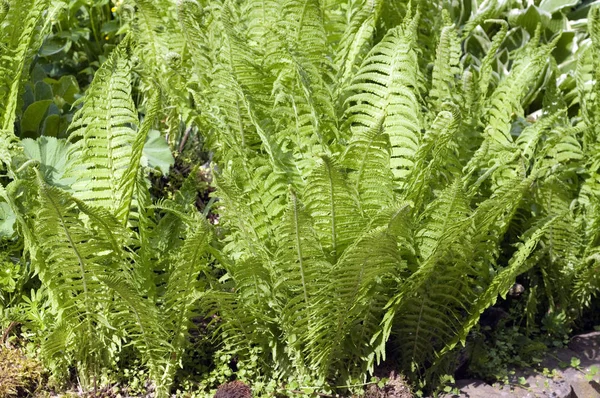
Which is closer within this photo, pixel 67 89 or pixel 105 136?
pixel 105 136

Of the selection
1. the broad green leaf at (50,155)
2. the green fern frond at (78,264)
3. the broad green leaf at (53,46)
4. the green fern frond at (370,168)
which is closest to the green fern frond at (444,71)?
the green fern frond at (370,168)

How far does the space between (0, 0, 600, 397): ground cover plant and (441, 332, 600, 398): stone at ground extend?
9 cm

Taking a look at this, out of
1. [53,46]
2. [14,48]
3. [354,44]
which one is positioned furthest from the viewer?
[53,46]

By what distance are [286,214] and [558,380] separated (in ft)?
4.35

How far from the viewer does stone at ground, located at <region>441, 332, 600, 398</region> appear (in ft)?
8.34

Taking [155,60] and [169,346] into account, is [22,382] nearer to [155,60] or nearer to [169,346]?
[169,346]

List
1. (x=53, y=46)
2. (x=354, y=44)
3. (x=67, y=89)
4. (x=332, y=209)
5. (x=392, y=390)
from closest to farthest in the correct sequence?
(x=332, y=209), (x=392, y=390), (x=354, y=44), (x=67, y=89), (x=53, y=46)

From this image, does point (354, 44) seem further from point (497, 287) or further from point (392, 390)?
point (392, 390)

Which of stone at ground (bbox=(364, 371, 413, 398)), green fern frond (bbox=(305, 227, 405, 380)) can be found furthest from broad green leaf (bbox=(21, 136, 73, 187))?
stone at ground (bbox=(364, 371, 413, 398))

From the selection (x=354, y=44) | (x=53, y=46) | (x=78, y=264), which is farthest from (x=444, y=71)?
(x=53, y=46)

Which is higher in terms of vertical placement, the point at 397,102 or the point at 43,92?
the point at 397,102

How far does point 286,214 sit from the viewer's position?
2117 millimetres

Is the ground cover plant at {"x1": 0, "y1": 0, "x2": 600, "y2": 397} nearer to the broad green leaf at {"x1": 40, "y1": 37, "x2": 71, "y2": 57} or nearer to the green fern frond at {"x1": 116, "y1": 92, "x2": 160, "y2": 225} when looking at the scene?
the green fern frond at {"x1": 116, "y1": 92, "x2": 160, "y2": 225}

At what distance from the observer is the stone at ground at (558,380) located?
8.34 ft
